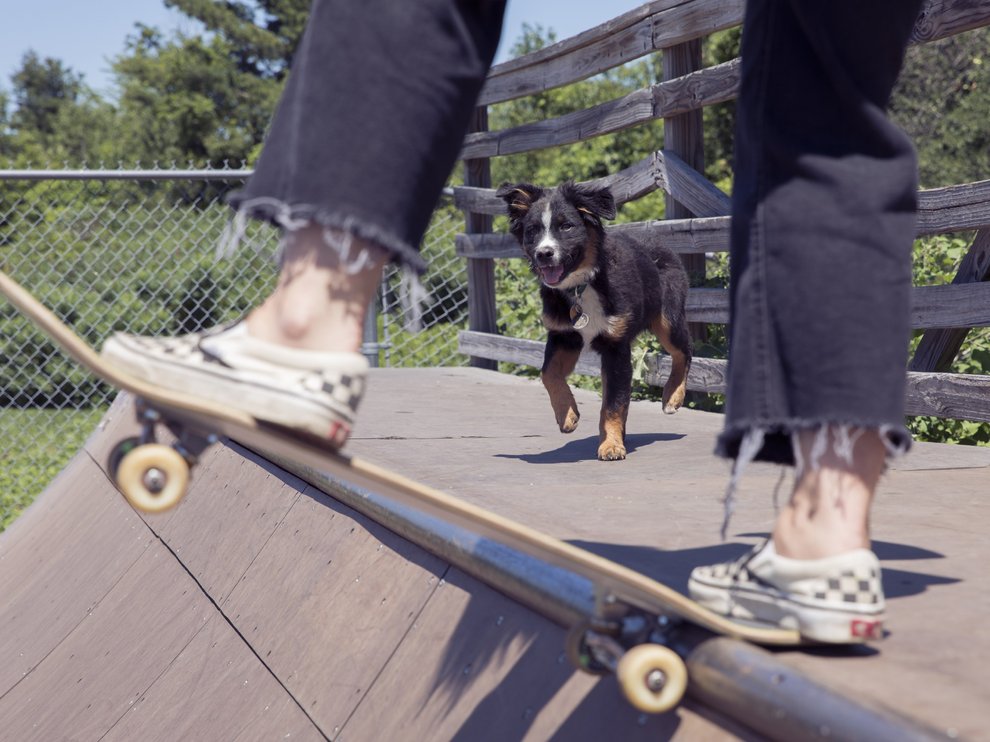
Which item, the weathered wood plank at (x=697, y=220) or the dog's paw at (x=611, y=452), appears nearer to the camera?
the dog's paw at (x=611, y=452)

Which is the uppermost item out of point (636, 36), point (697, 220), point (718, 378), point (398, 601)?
point (636, 36)

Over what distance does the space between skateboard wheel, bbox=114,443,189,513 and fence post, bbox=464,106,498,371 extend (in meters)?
6.42

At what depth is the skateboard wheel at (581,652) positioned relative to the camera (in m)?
1.37

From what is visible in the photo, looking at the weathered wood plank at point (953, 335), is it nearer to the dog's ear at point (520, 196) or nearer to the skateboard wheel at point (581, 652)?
the dog's ear at point (520, 196)

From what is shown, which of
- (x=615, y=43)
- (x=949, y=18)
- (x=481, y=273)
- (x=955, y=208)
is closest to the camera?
(x=949, y=18)

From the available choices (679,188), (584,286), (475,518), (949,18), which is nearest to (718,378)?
(679,188)

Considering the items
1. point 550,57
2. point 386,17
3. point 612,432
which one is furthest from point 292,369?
point 550,57

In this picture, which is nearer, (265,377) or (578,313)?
(265,377)

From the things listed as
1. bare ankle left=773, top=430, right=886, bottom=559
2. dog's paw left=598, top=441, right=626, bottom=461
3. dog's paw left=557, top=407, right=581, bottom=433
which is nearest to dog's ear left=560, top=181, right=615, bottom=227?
dog's paw left=557, top=407, right=581, bottom=433

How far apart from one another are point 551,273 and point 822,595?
135 inches

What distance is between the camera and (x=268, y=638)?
2.51 metres

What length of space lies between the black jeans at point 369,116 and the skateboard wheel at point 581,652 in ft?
1.73

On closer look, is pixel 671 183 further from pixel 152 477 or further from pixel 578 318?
pixel 152 477

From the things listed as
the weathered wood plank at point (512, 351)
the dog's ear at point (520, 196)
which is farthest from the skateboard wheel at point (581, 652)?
the weathered wood plank at point (512, 351)
